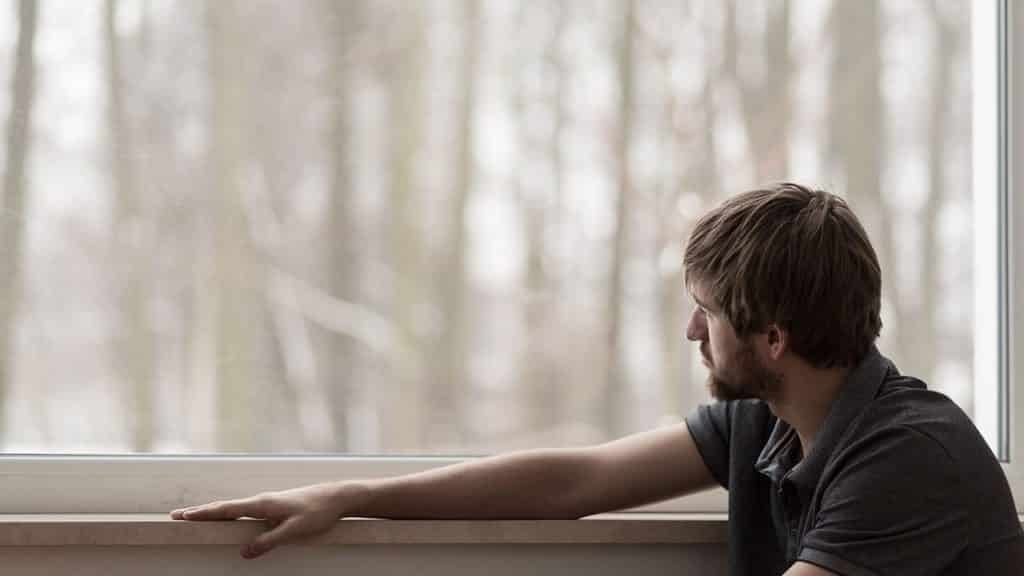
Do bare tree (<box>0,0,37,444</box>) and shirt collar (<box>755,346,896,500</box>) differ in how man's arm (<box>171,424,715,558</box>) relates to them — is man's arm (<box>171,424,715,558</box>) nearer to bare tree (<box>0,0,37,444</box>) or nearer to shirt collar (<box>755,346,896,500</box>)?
shirt collar (<box>755,346,896,500</box>)

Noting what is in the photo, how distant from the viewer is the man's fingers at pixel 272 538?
1355 mm

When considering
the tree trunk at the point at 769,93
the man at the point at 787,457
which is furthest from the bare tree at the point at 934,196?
the man at the point at 787,457

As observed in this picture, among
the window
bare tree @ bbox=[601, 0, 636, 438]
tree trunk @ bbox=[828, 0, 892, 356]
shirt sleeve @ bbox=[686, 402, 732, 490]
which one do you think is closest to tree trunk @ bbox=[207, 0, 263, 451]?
the window

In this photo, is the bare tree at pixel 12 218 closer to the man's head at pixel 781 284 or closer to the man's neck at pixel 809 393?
the man's head at pixel 781 284

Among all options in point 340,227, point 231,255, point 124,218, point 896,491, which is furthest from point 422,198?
point 896,491

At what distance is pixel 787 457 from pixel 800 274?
23 centimetres

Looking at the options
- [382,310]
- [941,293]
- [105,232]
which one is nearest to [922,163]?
[941,293]

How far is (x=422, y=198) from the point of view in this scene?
1628 millimetres

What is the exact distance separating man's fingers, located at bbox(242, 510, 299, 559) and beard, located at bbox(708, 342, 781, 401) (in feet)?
1.67

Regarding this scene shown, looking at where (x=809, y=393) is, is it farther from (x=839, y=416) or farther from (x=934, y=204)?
(x=934, y=204)

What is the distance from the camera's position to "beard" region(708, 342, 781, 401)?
1340 mm

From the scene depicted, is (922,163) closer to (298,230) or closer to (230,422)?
(298,230)

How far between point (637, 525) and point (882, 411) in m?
0.35

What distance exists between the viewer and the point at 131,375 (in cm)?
158
